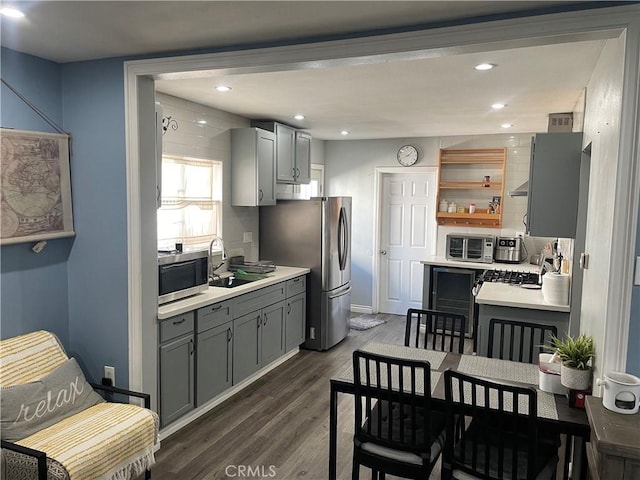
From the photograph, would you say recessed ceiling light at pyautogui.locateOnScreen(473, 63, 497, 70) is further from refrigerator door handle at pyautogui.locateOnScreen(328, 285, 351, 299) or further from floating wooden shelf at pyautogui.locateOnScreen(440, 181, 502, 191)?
floating wooden shelf at pyautogui.locateOnScreen(440, 181, 502, 191)

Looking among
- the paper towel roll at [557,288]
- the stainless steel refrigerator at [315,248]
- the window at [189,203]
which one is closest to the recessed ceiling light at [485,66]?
the paper towel roll at [557,288]

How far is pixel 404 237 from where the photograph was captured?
688 centimetres

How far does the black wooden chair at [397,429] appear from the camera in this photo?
2.21 meters

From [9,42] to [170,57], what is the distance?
0.84 metres

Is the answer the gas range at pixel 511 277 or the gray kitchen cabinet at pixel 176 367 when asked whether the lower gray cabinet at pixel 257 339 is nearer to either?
the gray kitchen cabinet at pixel 176 367

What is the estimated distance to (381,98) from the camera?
404cm

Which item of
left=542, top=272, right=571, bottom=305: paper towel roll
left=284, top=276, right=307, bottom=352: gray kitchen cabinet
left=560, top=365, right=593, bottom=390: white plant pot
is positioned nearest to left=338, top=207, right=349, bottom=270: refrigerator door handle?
left=284, top=276, right=307, bottom=352: gray kitchen cabinet

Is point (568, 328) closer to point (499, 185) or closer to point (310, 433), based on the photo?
point (310, 433)

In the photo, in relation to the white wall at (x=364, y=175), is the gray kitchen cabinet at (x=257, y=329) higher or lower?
lower

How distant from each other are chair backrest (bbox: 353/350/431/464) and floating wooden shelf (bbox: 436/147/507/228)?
4103mm

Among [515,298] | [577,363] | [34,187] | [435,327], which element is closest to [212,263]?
[34,187]

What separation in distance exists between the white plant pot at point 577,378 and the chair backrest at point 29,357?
8.87ft

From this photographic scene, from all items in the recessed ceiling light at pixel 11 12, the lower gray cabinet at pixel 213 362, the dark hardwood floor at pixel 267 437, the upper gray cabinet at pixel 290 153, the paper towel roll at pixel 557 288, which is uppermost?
the recessed ceiling light at pixel 11 12

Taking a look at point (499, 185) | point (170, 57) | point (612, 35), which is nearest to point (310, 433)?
point (170, 57)
